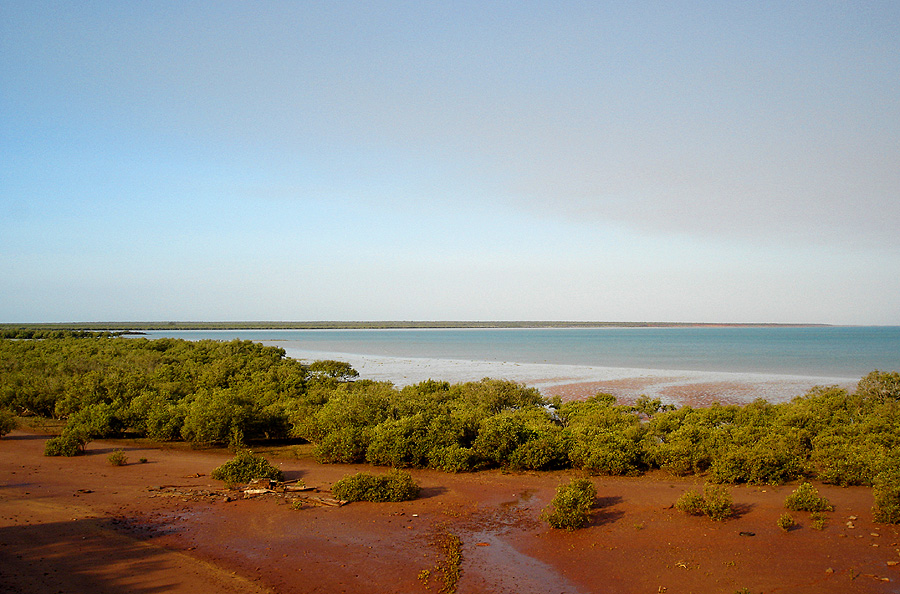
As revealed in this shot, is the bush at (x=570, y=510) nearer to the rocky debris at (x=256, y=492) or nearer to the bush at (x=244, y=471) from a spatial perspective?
the rocky debris at (x=256, y=492)

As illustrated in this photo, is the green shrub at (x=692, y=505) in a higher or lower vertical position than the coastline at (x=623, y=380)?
higher

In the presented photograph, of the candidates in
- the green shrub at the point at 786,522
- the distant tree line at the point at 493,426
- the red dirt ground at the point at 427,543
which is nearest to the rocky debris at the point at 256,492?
the red dirt ground at the point at 427,543

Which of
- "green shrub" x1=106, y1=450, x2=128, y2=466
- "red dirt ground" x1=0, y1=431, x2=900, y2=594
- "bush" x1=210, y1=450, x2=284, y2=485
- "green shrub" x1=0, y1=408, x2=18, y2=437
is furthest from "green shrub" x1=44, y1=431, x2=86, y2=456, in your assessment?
"bush" x1=210, y1=450, x2=284, y2=485

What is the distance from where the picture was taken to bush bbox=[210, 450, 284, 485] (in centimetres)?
1641

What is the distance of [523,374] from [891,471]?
1642 inches

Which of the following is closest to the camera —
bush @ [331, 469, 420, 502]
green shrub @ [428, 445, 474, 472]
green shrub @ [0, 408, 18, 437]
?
bush @ [331, 469, 420, 502]

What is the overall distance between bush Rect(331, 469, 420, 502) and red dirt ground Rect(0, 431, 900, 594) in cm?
40

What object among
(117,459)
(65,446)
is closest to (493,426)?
(117,459)

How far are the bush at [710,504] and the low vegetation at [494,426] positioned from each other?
293 centimetres

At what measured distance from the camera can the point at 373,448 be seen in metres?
18.7

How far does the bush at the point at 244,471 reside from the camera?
646 inches

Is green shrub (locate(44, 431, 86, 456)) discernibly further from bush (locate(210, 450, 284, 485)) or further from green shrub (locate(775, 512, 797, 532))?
green shrub (locate(775, 512, 797, 532))

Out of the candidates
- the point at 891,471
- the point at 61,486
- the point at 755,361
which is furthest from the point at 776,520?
the point at 755,361

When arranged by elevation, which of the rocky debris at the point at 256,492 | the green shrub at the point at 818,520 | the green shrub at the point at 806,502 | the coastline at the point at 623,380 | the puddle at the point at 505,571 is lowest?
the coastline at the point at 623,380
